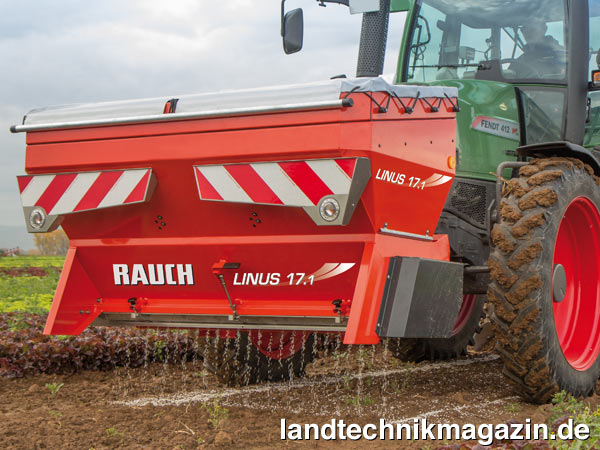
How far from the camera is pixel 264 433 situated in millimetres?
4023

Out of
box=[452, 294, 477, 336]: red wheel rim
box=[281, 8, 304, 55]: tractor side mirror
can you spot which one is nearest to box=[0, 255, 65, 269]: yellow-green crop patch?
box=[452, 294, 477, 336]: red wheel rim

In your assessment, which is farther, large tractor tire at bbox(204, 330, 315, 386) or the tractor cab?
large tractor tire at bbox(204, 330, 315, 386)

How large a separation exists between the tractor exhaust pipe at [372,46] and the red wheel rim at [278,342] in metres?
1.96

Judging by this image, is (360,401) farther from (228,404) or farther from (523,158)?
(523,158)

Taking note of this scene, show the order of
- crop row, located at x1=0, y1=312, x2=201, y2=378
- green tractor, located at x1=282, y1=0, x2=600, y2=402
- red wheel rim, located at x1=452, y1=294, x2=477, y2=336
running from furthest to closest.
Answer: red wheel rim, located at x1=452, y1=294, x2=477, y2=336 → crop row, located at x1=0, y1=312, x2=201, y2=378 → green tractor, located at x1=282, y1=0, x2=600, y2=402

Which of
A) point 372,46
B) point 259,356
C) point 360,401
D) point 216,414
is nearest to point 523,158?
point 372,46

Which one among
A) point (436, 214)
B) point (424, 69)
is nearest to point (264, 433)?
point (436, 214)

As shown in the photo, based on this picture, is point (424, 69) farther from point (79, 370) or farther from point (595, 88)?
point (79, 370)

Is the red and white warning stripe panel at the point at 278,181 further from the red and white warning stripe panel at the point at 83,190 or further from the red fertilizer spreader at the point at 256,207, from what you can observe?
the red and white warning stripe panel at the point at 83,190

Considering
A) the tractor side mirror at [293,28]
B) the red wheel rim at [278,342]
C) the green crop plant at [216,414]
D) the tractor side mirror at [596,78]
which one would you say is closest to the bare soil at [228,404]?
the green crop plant at [216,414]

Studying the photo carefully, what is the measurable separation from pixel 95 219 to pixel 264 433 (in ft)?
5.26

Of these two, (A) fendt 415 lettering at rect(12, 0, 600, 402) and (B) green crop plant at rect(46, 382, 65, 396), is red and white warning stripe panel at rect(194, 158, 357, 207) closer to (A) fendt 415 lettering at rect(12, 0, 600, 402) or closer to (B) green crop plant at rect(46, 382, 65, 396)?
(A) fendt 415 lettering at rect(12, 0, 600, 402)

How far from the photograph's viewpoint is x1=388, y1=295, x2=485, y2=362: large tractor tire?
6.34 meters

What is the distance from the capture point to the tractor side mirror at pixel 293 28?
4.77 metres
